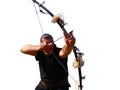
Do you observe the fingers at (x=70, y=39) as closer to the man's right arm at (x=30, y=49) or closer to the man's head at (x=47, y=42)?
the man's head at (x=47, y=42)

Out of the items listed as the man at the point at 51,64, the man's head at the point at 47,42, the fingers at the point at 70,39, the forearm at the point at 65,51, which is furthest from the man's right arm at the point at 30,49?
the fingers at the point at 70,39

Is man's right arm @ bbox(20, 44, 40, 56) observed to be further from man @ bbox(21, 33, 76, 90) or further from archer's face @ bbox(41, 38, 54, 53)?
archer's face @ bbox(41, 38, 54, 53)

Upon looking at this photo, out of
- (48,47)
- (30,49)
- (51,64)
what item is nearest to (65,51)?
(48,47)

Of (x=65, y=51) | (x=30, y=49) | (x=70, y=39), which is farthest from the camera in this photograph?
(x=30, y=49)

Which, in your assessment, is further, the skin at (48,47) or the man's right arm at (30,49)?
the man's right arm at (30,49)

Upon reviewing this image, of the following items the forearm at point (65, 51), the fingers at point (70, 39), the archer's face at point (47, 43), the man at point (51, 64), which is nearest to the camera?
the fingers at point (70, 39)

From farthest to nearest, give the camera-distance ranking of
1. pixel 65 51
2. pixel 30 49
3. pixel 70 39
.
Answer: pixel 30 49 < pixel 65 51 < pixel 70 39

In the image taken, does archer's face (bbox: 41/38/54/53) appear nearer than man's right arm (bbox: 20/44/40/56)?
Yes

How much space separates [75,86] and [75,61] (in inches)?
22.3

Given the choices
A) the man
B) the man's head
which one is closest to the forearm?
the man

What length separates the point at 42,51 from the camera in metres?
9.74

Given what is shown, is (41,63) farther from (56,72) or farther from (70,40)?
(70,40)

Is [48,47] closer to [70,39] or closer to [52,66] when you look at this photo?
[52,66]

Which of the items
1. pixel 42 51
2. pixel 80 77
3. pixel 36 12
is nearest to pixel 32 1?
pixel 36 12
